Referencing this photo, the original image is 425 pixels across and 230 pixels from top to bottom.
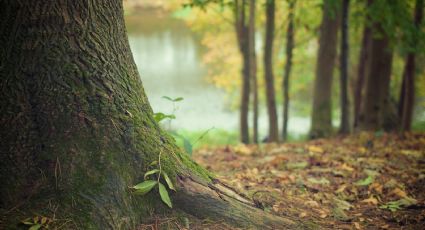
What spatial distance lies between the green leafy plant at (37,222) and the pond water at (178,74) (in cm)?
1913

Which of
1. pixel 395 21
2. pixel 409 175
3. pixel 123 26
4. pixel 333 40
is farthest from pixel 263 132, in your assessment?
pixel 123 26

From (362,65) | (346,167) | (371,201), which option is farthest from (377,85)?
(371,201)

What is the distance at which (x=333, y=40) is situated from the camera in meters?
10.6

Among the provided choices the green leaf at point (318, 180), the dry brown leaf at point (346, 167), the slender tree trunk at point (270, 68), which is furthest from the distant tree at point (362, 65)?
Answer: the green leaf at point (318, 180)

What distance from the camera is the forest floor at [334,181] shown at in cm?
351

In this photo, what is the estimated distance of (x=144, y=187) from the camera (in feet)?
8.95

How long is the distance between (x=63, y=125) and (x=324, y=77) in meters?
9.05

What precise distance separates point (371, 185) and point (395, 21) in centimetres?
442

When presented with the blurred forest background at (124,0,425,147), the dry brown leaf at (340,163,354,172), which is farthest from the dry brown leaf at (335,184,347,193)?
the blurred forest background at (124,0,425,147)

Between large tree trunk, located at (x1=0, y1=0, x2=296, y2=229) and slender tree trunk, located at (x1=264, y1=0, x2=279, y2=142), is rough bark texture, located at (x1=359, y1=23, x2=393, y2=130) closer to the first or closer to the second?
slender tree trunk, located at (x1=264, y1=0, x2=279, y2=142)

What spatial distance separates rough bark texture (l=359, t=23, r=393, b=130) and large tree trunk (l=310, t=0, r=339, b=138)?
875 millimetres

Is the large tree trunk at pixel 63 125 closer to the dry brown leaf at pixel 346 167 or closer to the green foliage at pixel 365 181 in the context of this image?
the green foliage at pixel 365 181

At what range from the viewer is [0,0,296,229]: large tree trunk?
2562mm

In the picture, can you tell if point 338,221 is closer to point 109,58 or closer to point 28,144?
point 109,58
